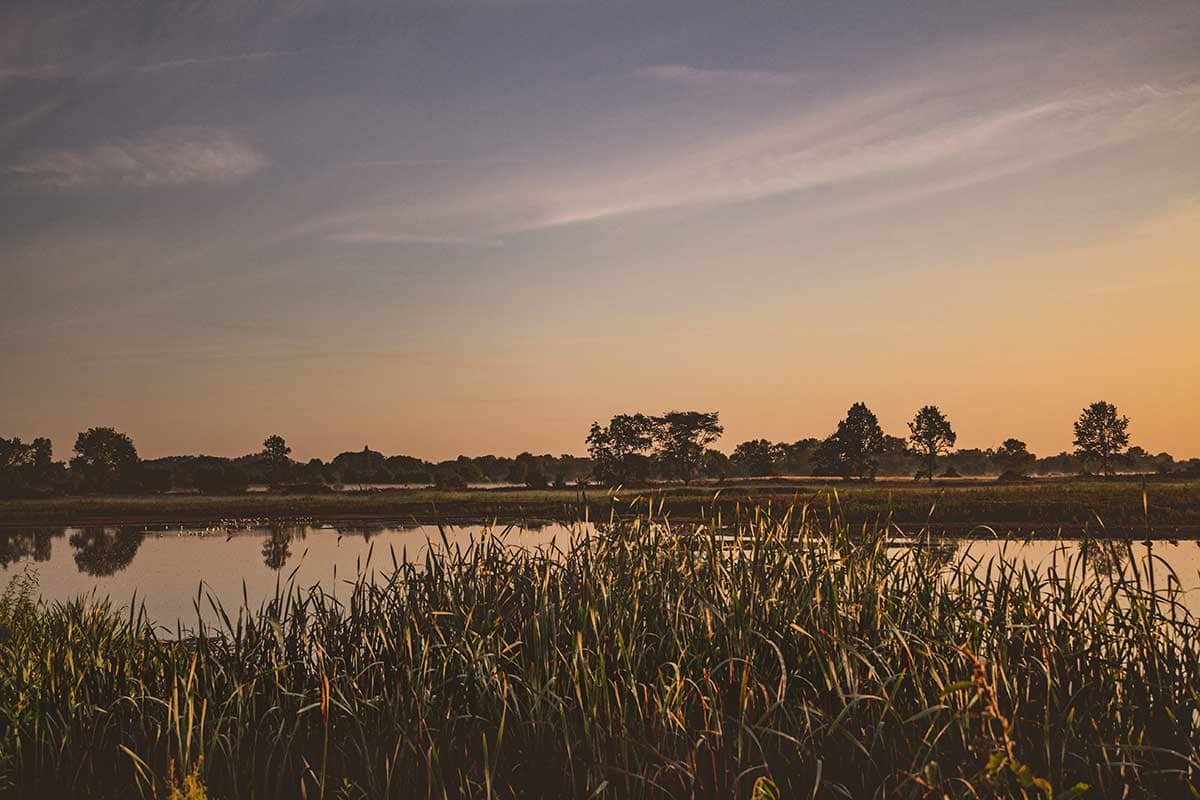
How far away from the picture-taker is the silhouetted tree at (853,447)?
3932 inches

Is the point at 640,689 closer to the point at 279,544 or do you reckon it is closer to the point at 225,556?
the point at 225,556

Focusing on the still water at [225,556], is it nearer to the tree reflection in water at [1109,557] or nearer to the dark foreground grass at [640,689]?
the dark foreground grass at [640,689]

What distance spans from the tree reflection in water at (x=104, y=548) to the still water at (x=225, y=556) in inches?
1.4

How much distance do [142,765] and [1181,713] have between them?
686 cm

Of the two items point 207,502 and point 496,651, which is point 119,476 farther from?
point 496,651

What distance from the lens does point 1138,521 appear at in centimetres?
3456

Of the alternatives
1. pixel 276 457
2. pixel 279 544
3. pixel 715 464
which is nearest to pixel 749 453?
pixel 715 464

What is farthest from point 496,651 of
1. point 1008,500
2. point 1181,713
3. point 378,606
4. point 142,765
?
point 1008,500

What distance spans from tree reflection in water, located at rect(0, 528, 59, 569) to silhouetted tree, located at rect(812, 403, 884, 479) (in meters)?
71.5

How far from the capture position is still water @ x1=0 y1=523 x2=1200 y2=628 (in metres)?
21.1

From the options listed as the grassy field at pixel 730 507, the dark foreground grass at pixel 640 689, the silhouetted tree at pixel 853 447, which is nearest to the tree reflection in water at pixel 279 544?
the grassy field at pixel 730 507

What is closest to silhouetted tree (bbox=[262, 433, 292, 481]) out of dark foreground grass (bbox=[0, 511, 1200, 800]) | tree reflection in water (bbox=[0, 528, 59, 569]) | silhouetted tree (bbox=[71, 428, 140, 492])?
silhouetted tree (bbox=[71, 428, 140, 492])

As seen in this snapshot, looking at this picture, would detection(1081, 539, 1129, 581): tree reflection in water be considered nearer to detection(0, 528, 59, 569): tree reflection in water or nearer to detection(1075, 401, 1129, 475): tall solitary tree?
detection(0, 528, 59, 569): tree reflection in water

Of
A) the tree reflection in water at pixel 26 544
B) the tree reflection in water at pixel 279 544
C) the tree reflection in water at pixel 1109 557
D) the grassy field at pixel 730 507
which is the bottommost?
the tree reflection in water at pixel 26 544
